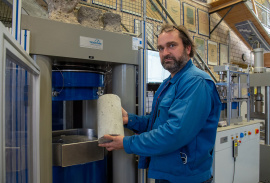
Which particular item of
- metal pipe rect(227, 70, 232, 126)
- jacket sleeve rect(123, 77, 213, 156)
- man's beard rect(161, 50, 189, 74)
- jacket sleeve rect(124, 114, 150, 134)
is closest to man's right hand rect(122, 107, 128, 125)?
jacket sleeve rect(124, 114, 150, 134)

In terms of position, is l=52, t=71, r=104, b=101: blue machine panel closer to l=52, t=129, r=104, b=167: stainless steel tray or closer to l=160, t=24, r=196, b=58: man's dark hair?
l=52, t=129, r=104, b=167: stainless steel tray

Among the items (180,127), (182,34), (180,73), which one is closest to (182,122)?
(180,127)

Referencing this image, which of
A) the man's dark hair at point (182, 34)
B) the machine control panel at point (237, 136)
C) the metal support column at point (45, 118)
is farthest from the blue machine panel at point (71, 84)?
the machine control panel at point (237, 136)

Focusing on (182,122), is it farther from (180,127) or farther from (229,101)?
(229,101)

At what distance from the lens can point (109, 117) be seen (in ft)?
3.67

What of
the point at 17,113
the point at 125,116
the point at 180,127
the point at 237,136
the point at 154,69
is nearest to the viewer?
the point at 17,113

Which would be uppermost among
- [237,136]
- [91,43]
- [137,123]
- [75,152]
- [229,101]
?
[91,43]

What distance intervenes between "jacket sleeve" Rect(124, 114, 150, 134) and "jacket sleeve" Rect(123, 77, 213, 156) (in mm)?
291

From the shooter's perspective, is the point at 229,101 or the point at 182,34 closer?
the point at 182,34

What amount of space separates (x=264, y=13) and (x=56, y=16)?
603 centimetres

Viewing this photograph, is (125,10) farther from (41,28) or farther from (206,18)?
(206,18)

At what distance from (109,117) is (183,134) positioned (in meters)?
0.41

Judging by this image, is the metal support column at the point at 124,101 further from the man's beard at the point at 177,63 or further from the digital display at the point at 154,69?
the digital display at the point at 154,69

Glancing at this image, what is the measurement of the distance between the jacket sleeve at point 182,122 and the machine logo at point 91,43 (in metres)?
0.55
